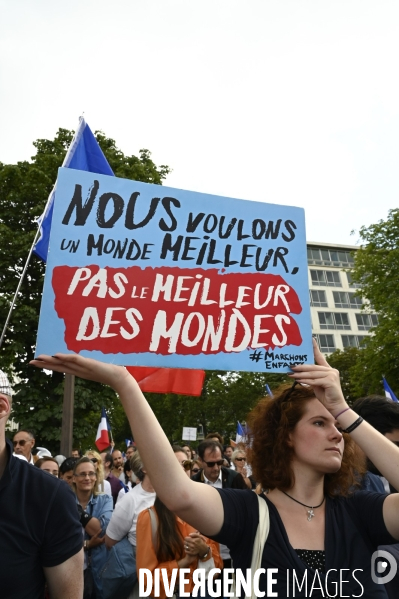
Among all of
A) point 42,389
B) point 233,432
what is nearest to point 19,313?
point 42,389

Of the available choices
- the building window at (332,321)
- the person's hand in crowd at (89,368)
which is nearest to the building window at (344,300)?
the building window at (332,321)

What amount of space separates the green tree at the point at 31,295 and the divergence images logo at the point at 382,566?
16953mm

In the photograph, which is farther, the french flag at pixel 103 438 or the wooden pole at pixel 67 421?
the wooden pole at pixel 67 421

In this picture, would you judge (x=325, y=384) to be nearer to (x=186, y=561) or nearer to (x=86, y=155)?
(x=186, y=561)

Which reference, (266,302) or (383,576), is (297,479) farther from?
(266,302)

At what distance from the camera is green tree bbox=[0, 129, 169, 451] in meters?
19.2

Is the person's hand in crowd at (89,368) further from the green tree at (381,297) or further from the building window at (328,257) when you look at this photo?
the building window at (328,257)

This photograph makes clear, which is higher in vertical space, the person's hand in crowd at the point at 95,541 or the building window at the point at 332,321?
the building window at the point at 332,321

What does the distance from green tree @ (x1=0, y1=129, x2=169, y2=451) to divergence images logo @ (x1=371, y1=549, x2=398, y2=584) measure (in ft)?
55.6

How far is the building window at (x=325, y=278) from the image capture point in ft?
228

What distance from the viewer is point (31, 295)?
66.8 ft

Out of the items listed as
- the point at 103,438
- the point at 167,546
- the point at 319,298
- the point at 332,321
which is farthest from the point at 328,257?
the point at 167,546

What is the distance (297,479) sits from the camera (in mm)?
2578

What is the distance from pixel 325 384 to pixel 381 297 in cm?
2861
